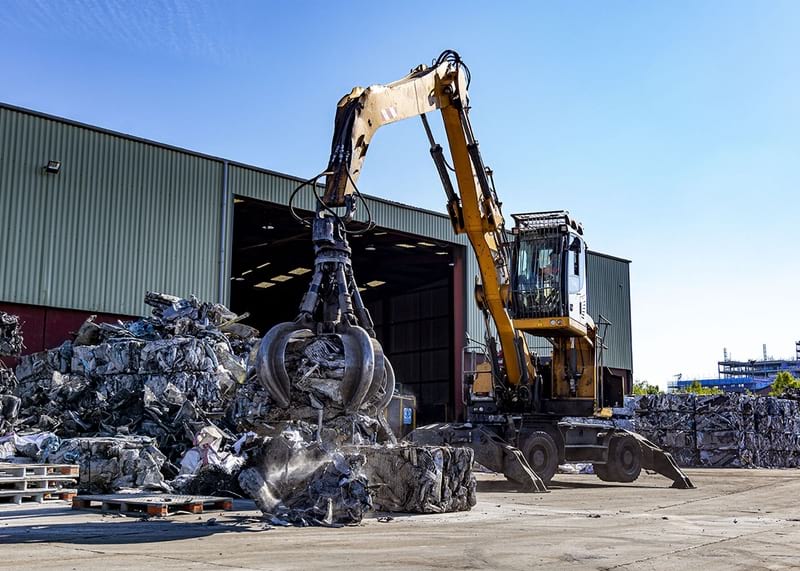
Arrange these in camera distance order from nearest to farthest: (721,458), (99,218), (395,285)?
(99,218)
(721,458)
(395,285)

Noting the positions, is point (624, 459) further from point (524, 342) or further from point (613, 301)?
point (613, 301)

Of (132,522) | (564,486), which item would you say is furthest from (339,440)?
(564,486)

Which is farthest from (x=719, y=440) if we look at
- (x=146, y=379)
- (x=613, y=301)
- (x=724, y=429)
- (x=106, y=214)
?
(x=106, y=214)

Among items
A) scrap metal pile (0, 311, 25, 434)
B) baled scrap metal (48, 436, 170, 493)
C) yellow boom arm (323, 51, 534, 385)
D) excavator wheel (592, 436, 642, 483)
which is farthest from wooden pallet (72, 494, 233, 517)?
excavator wheel (592, 436, 642, 483)

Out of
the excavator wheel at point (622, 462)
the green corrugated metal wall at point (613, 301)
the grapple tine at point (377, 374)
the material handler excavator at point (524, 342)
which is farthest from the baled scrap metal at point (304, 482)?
the green corrugated metal wall at point (613, 301)

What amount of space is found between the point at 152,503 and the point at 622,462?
1280 centimetres

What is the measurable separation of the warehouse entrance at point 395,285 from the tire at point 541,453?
12.9 m

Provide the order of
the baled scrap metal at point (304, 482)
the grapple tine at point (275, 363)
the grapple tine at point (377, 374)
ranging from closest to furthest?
the grapple tine at point (275, 363) → the grapple tine at point (377, 374) → the baled scrap metal at point (304, 482)

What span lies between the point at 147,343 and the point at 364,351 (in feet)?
39.4

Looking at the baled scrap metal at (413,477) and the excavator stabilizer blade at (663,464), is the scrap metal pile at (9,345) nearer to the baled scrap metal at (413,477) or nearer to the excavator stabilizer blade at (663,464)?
the baled scrap metal at (413,477)

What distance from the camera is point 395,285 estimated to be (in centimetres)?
4072

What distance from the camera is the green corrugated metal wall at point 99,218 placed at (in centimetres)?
2141

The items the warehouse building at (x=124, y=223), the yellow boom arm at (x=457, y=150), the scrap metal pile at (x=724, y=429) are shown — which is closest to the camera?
the yellow boom arm at (x=457, y=150)

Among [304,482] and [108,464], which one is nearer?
[304,482]
